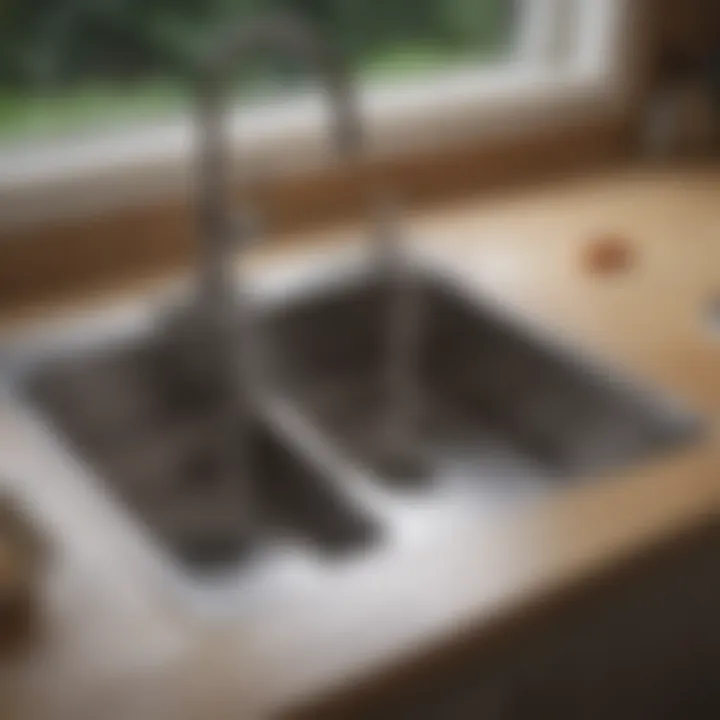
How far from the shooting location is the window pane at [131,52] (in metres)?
1.51

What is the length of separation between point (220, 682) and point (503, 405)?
2.27ft

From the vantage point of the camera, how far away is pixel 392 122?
169 centimetres

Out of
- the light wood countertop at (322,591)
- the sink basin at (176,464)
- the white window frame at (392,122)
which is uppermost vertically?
Answer: the white window frame at (392,122)

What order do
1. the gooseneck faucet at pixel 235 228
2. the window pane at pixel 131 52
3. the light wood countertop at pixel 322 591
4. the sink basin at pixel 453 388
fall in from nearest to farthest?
the light wood countertop at pixel 322 591 < the gooseneck faucet at pixel 235 228 < the sink basin at pixel 453 388 < the window pane at pixel 131 52

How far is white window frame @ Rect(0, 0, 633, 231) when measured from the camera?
1484mm

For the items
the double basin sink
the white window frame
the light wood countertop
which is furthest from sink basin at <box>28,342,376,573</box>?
the white window frame

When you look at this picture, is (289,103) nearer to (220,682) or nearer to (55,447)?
(55,447)

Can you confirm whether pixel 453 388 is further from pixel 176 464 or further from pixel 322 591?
pixel 322 591

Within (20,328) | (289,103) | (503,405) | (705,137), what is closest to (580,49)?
(705,137)

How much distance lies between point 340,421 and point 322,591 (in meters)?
0.53

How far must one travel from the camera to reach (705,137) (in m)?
1.90

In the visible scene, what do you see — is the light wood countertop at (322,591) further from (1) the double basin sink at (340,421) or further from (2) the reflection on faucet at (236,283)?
(2) the reflection on faucet at (236,283)

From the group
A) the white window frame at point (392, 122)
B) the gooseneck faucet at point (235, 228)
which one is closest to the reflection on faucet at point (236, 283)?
the gooseneck faucet at point (235, 228)

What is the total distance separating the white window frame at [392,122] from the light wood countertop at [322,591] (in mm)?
180
